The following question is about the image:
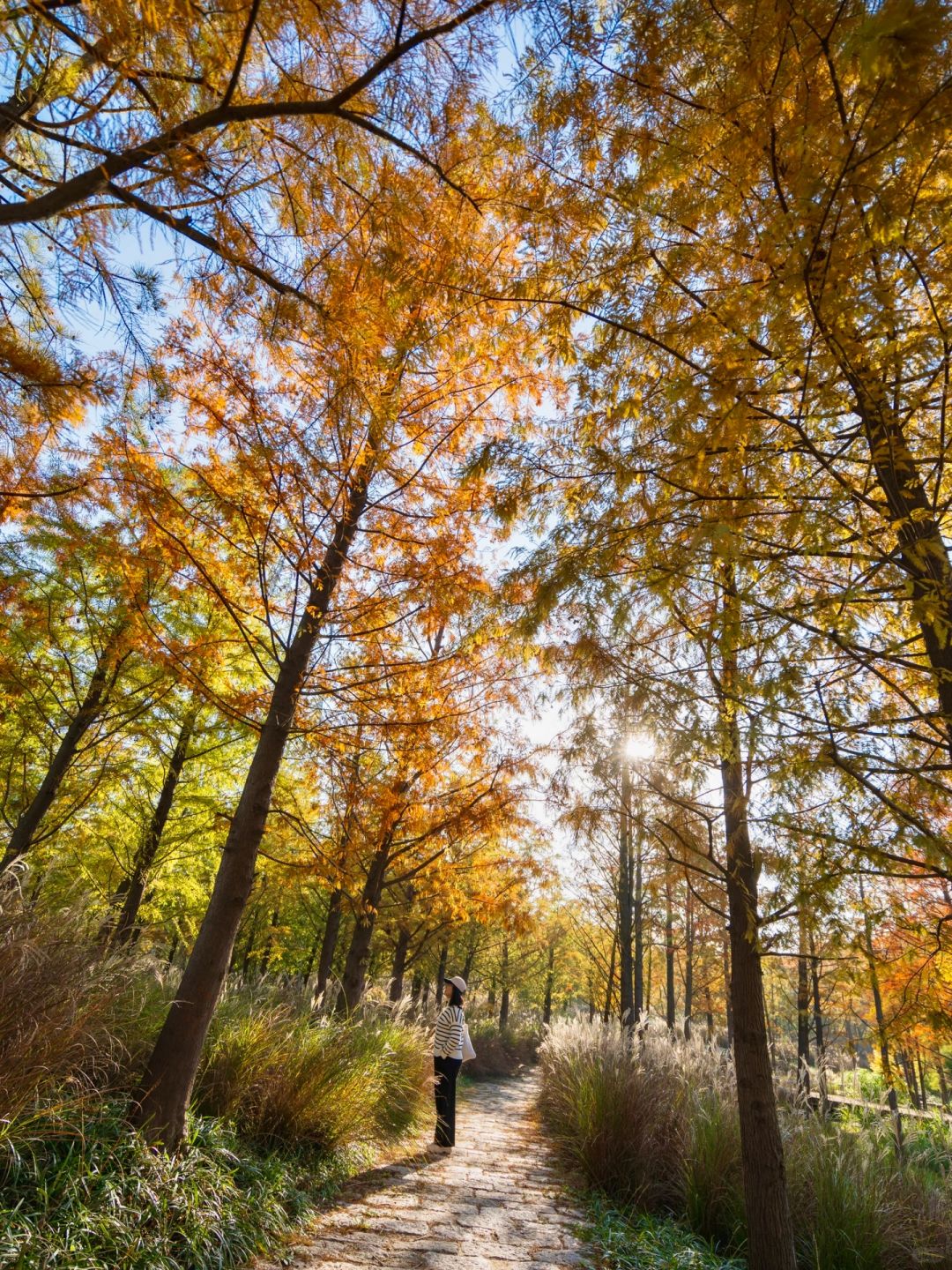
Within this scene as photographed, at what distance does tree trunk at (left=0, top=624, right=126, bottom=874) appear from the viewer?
6543mm

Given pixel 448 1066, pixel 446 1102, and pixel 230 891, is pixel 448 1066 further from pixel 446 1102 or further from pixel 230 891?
pixel 230 891

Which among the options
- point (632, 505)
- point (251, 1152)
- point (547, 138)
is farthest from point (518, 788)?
point (547, 138)

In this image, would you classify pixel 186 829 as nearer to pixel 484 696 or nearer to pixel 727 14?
pixel 484 696

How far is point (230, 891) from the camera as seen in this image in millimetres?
4090

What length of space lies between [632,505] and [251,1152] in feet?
15.9

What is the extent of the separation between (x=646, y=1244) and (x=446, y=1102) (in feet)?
9.52

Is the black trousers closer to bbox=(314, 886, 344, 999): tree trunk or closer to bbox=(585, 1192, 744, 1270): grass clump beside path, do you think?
bbox=(585, 1192, 744, 1270): grass clump beside path

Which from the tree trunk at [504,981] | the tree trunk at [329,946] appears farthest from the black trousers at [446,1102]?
the tree trunk at [504,981]

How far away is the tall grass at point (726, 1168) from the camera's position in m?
4.13

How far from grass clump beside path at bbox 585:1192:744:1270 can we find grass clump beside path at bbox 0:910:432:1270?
1897 millimetres

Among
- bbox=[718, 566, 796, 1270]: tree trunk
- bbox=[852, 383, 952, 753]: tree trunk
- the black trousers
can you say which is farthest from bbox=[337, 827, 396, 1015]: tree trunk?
bbox=[852, 383, 952, 753]: tree trunk

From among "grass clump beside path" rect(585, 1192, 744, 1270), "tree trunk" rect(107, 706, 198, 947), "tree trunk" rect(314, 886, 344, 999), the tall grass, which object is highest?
"tree trunk" rect(107, 706, 198, 947)

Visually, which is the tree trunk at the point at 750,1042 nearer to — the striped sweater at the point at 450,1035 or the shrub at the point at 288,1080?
the shrub at the point at 288,1080

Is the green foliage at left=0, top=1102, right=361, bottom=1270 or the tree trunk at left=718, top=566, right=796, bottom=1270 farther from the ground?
the tree trunk at left=718, top=566, right=796, bottom=1270
